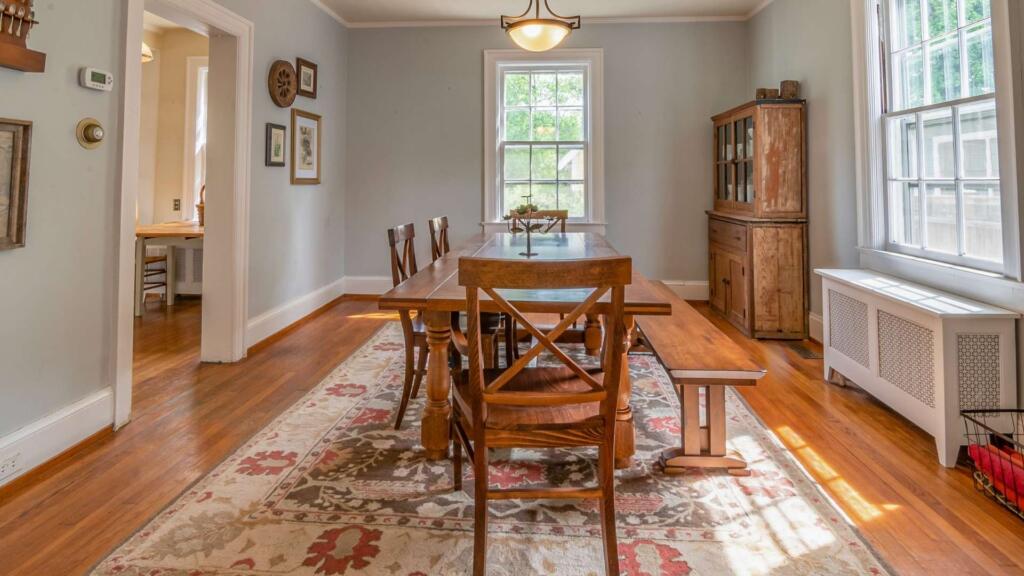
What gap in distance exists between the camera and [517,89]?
226 inches

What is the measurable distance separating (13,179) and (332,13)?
158 inches

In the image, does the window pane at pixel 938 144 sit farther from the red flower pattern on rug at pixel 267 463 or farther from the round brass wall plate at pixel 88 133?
the round brass wall plate at pixel 88 133

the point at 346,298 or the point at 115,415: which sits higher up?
the point at 115,415

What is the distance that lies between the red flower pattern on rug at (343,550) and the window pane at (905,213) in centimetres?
315

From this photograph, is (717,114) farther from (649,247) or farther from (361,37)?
(361,37)

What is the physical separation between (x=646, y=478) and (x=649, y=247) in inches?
152

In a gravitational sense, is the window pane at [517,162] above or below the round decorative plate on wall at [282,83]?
below

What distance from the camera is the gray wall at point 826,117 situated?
3.70 m

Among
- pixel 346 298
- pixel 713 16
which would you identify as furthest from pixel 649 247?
pixel 346 298

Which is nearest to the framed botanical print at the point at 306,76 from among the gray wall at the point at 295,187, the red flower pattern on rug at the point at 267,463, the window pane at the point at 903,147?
the gray wall at the point at 295,187

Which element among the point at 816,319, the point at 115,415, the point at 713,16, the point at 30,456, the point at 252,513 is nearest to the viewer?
the point at 252,513

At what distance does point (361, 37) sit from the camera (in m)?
5.79

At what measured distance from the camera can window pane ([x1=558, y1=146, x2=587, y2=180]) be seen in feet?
18.7

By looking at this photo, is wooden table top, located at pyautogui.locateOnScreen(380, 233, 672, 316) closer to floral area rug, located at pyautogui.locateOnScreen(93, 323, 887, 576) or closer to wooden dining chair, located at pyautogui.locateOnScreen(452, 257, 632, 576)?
wooden dining chair, located at pyautogui.locateOnScreen(452, 257, 632, 576)
